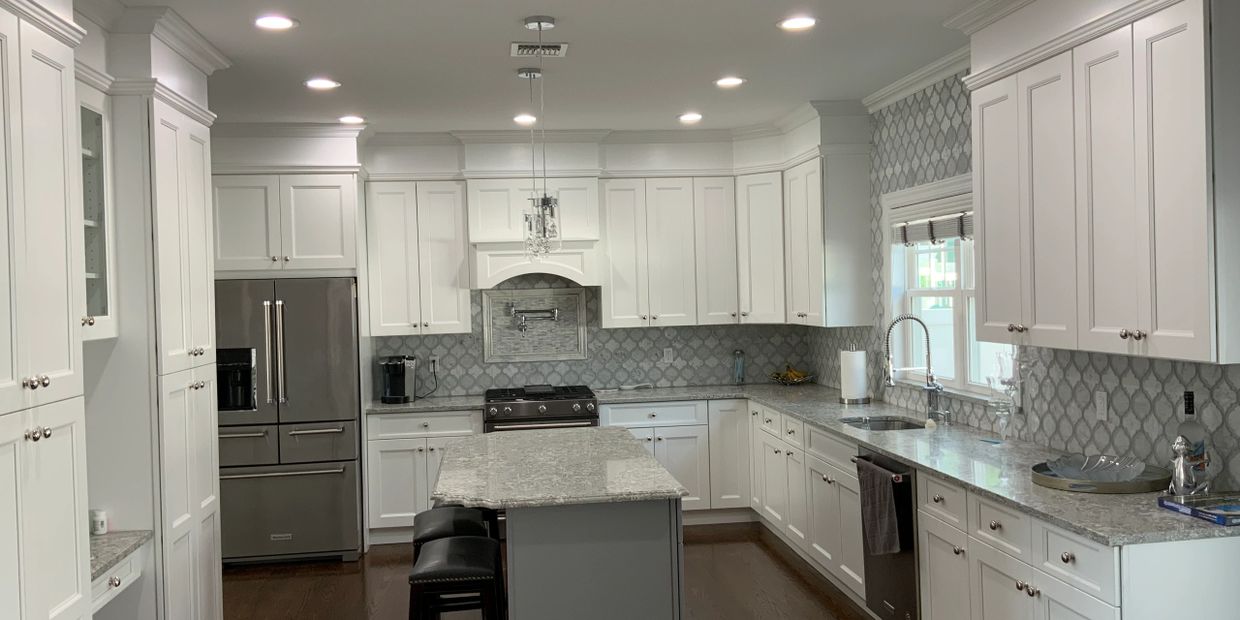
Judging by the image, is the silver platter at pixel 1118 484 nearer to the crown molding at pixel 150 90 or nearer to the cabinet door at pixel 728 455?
the cabinet door at pixel 728 455

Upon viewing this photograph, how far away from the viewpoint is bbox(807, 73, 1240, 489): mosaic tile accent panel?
304 cm

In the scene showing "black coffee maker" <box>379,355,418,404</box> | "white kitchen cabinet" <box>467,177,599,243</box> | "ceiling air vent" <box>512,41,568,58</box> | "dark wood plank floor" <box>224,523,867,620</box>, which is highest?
"ceiling air vent" <box>512,41,568,58</box>

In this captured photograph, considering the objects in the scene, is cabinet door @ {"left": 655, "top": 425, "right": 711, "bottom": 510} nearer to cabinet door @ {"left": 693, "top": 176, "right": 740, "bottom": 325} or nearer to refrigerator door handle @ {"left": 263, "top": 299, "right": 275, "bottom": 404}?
cabinet door @ {"left": 693, "top": 176, "right": 740, "bottom": 325}

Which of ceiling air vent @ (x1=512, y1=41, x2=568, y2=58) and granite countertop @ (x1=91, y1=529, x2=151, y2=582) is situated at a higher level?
ceiling air vent @ (x1=512, y1=41, x2=568, y2=58)

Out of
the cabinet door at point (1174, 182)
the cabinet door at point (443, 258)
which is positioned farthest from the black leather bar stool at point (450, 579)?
the cabinet door at point (443, 258)

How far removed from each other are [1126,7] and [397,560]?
15.5ft

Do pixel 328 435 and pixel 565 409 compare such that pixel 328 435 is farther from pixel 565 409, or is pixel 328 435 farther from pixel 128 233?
pixel 128 233

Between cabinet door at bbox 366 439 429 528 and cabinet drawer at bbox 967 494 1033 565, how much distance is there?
3.73m

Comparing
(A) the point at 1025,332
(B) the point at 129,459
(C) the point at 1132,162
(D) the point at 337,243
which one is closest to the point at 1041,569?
(A) the point at 1025,332

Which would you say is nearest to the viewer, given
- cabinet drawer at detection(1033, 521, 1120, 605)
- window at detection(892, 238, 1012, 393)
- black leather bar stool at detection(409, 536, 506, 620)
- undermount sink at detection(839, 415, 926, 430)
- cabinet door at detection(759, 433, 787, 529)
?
cabinet drawer at detection(1033, 521, 1120, 605)

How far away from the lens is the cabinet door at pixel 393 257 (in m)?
6.32

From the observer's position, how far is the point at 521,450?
13.7 ft

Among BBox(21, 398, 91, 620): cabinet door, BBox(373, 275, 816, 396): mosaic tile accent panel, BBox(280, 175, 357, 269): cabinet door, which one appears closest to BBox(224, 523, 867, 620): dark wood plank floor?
BBox(373, 275, 816, 396): mosaic tile accent panel

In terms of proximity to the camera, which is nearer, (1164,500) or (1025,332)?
(1164,500)
